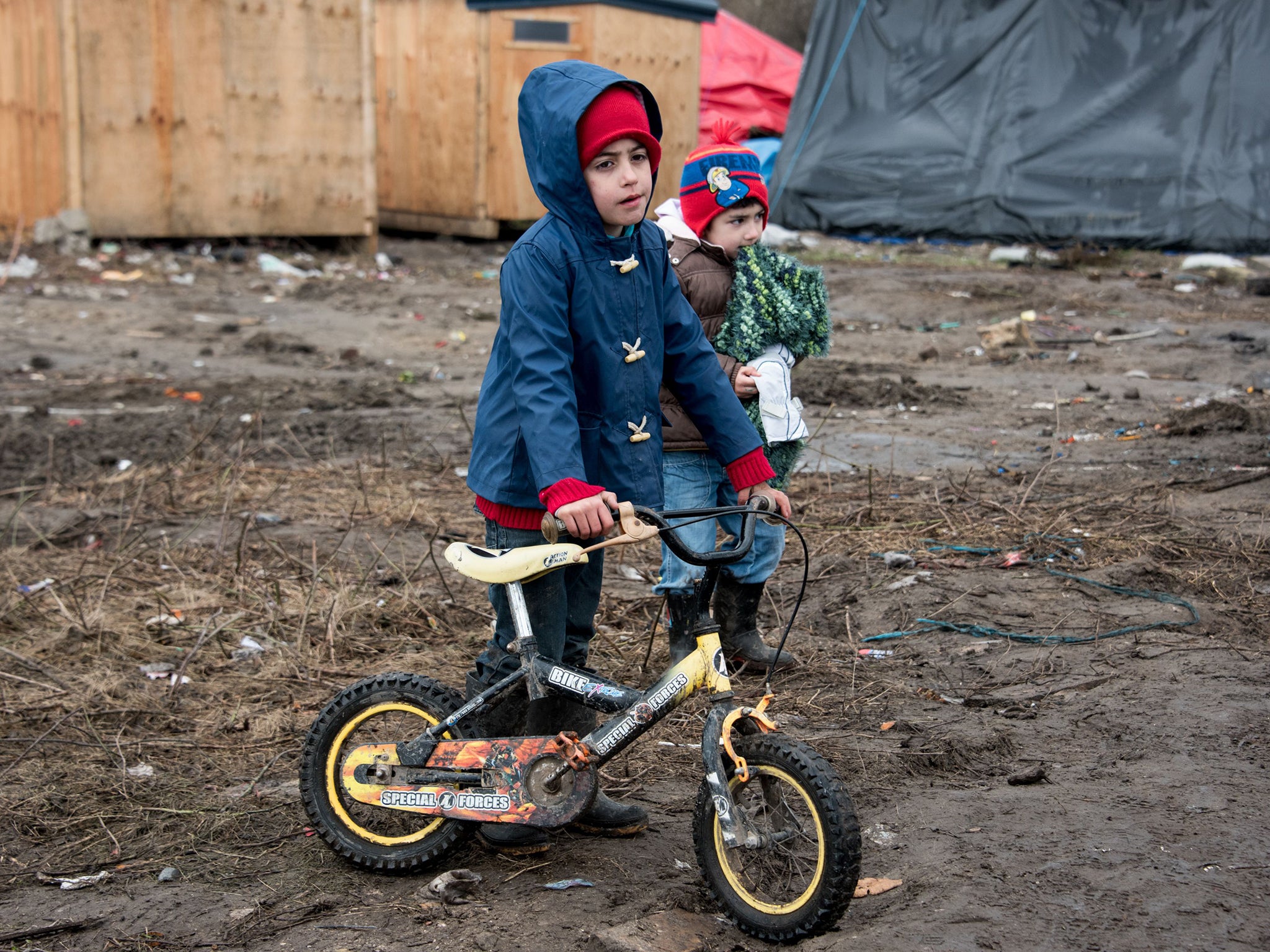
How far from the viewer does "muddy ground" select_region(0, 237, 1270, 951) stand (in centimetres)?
286

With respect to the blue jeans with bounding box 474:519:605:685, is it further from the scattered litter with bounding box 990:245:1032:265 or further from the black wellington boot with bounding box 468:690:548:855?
the scattered litter with bounding box 990:245:1032:265

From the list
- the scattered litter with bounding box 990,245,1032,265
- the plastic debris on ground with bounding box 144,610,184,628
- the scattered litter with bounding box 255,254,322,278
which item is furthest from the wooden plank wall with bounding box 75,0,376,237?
the plastic debris on ground with bounding box 144,610,184,628

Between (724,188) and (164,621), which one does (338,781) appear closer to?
(164,621)

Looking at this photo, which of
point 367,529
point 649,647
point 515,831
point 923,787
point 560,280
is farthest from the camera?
point 367,529

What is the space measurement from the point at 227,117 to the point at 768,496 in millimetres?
11734

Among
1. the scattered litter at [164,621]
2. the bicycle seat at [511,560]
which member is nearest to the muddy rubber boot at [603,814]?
the bicycle seat at [511,560]

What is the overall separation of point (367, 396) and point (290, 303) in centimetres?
378

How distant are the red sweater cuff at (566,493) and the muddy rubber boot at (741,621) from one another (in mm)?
1676

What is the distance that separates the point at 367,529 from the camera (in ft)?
19.0

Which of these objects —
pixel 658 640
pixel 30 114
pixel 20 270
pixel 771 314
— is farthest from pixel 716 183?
pixel 30 114

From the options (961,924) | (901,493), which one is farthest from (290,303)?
(961,924)

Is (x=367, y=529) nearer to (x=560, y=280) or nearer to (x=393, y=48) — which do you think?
(x=560, y=280)

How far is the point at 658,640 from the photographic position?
15.4ft

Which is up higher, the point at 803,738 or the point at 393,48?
the point at 393,48
